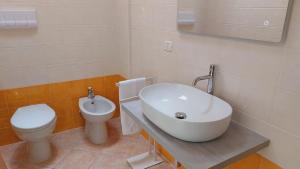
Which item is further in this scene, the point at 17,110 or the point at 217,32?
the point at 17,110

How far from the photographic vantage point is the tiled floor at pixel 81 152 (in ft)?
6.75

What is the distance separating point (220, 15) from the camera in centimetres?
128

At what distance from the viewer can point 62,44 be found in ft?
7.52

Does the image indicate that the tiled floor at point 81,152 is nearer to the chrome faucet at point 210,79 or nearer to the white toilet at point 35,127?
the white toilet at point 35,127

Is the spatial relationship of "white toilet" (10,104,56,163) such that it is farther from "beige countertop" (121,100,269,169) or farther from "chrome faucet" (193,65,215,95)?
"chrome faucet" (193,65,215,95)

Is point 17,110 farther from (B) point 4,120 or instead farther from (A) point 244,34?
(A) point 244,34

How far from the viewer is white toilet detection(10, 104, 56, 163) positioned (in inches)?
73.2

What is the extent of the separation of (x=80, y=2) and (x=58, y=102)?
1.10 meters

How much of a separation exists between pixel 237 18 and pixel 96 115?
155 centimetres

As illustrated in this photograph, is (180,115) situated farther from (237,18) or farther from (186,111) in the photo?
(237,18)

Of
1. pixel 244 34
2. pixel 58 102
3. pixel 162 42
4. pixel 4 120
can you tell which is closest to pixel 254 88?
pixel 244 34

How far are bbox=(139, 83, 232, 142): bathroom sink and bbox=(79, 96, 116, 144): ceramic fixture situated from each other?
3.07 ft

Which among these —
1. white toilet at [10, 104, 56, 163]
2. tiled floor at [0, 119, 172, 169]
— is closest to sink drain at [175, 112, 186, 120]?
tiled floor at [0, 119, 172, 169]

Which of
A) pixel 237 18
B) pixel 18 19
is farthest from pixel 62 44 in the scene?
pixel 237 18
